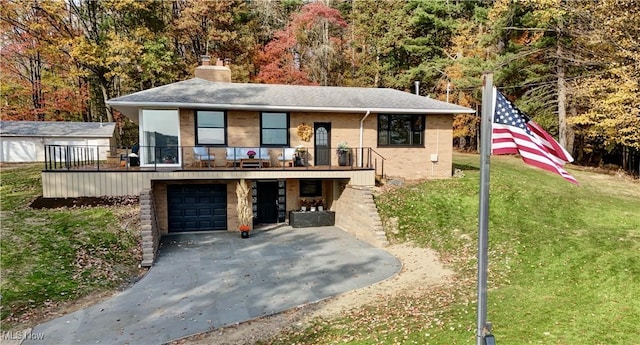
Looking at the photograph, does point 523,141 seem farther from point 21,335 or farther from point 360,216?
point 360,216

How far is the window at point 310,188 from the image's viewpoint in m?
17.5

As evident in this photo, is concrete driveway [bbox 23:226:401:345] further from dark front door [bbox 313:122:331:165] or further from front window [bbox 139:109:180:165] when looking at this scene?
dark front door [bbox 313:122:331:165]

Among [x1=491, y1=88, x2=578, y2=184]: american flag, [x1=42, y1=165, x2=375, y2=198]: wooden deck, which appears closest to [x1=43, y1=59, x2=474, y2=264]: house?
[x1=42, y1=165, x2=375, y2=198]: wooden deck

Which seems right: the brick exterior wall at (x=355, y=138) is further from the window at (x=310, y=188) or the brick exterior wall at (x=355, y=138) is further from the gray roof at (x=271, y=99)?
the window at (x=310, y=188)

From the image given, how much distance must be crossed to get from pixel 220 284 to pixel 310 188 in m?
8.33

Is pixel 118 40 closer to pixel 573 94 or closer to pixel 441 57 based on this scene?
pixel 441 57

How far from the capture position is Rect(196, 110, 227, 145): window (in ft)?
52.1

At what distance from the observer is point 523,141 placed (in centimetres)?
436

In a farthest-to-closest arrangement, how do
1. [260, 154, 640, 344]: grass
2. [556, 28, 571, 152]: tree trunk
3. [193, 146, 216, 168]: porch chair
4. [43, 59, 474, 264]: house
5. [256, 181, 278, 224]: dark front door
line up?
[556, 28, 571, 152]: tree trunk < [256, 181, 278, 224]: dark front door < [193, 146, 216, 168]: porch chair < [43, 59, 474, 264]: house < [260, 154, 640, 344]: grass

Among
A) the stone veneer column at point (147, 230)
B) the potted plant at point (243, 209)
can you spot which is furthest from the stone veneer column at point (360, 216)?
the stone veneer column at point (147, 230)

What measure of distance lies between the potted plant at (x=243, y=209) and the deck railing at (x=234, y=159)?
798 mm

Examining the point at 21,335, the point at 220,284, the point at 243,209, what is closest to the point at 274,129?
the point at 243,209

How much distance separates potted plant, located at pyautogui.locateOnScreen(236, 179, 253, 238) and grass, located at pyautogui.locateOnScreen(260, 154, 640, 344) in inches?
206

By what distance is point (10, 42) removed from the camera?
1179 inches
